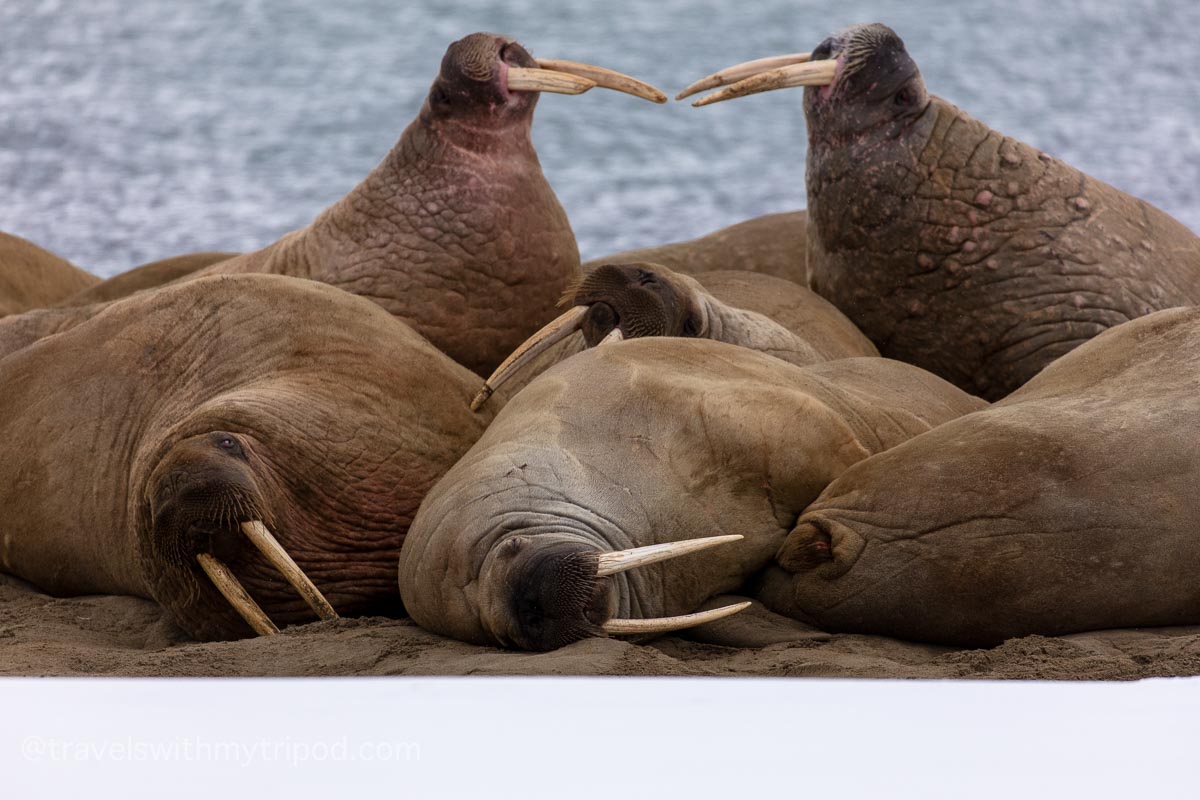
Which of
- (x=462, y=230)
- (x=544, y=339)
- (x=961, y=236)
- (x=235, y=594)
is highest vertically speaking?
(x=961, y=236)

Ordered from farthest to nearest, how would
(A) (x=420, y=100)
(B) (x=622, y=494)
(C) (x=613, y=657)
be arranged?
(A) (x=420, y=100)
(B) (x=622, y=494)
(C) (x=613, y=657)

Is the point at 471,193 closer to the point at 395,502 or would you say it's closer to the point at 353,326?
the point at 353,326

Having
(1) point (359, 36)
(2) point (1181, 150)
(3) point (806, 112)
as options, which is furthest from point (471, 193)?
(1) point (359, 36)

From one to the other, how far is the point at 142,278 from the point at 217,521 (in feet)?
9.46

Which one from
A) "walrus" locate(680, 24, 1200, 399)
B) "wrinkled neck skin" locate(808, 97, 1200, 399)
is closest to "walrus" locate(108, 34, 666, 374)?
"walrus" locate(680, 24, 1200, 399)

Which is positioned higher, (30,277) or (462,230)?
(462,230)

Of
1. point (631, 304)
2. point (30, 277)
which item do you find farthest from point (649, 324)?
point (30, 277)

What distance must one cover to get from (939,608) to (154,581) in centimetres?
167

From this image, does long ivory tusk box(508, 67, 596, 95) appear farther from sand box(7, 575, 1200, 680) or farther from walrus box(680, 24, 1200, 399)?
sand box(7, 575, 1200, 680)

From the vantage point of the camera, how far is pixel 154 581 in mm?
3613

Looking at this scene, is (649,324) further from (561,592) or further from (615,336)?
(561,592)

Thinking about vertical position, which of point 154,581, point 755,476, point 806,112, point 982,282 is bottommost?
point 154,581

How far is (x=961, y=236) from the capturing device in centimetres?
497

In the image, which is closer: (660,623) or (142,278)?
(660,623)
